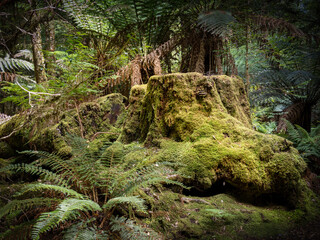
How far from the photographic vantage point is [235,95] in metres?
3.35

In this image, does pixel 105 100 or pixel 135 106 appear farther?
pixel 105 100

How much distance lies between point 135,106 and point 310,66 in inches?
181

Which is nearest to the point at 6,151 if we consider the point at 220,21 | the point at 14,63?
the point at 14,63

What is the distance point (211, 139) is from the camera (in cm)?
247

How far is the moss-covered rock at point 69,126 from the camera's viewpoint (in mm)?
3338

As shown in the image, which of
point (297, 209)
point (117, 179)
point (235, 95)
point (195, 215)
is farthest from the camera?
point (235, 95)

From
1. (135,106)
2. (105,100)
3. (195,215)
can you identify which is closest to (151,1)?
(135,106)

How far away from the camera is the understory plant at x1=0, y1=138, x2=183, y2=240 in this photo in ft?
4.22

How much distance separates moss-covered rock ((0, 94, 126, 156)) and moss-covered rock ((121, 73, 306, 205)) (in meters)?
0.82

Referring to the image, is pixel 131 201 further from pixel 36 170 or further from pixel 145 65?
pixel 145 65

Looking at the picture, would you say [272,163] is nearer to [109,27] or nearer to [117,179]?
[117,179]

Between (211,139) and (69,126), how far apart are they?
2.62m

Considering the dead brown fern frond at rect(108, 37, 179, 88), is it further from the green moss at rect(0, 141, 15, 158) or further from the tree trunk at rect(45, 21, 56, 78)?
the green moss at rect(0, 141, 15, 158)

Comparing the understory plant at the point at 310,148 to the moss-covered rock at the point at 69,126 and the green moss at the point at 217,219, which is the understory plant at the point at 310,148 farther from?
the moss-covered rock at the point at 69,126
